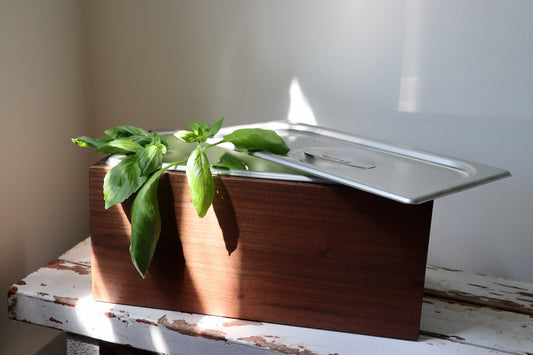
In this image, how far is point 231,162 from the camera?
69cm

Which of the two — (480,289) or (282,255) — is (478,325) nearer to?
(480,289)

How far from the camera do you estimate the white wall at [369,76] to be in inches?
39.7

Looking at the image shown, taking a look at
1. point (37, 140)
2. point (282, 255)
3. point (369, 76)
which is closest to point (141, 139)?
point (282, 255)

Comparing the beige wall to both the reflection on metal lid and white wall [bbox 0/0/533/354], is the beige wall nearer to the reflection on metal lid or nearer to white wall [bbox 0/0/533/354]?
white wall [bbox 0/0/533/354]

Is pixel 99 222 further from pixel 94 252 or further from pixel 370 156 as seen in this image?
pixel 370 156

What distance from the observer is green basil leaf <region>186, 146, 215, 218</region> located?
65 cm

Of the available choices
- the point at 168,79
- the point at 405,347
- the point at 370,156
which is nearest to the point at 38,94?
the point at 168,79

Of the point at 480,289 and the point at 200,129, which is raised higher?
the point at 200,129

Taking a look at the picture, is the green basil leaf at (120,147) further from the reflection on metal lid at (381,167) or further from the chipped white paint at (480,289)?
the chipped white paint at (480,289)

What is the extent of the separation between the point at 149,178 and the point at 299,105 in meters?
0.54

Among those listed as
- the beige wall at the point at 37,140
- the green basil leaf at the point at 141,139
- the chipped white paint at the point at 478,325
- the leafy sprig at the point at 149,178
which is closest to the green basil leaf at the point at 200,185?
the leafy sprig at the point at 149,178

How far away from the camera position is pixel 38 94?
1.06 meters

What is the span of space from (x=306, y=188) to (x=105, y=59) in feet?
2.57

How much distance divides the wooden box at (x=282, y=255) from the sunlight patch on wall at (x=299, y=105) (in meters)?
0.51
